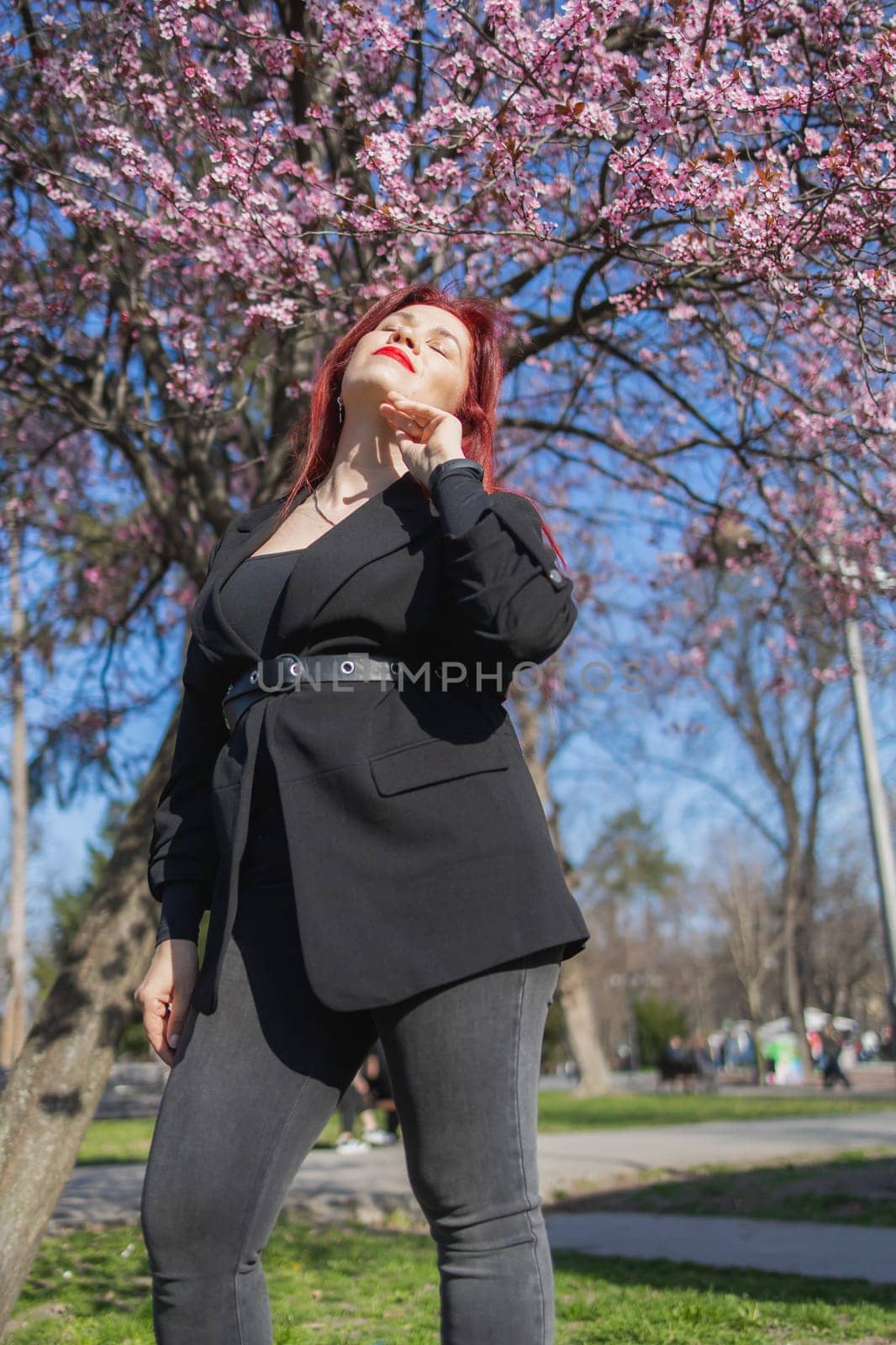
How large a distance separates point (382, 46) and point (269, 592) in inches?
130

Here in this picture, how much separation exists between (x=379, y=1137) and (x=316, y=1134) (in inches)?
443

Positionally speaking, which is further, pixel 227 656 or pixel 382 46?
pixel 382 46

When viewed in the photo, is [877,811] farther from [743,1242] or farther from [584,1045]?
[584,1045]

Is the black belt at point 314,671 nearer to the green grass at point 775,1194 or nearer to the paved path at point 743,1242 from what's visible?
the paved path at point 743,1242

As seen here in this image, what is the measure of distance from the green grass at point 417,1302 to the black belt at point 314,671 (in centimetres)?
266

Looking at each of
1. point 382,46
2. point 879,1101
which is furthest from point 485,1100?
point 879,1101

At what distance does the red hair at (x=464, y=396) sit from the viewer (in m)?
2.09

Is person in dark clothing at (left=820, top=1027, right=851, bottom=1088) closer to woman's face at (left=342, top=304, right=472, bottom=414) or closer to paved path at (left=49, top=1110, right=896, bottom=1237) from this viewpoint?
paved path at (left=49, top=1110, right=896, bottom=1237)

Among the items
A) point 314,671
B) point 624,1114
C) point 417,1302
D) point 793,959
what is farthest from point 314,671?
point 793,959

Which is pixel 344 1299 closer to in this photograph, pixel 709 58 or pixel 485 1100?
pixel 485 1100

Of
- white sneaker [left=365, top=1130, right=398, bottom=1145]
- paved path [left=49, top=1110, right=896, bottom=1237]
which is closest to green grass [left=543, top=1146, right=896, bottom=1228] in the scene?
paved path [left=49, top=1110, right=896, bottom=1237]

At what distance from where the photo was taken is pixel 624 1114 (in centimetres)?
1504

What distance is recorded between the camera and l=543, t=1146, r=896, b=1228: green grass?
5.95m

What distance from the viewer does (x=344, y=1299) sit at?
4395 mm
